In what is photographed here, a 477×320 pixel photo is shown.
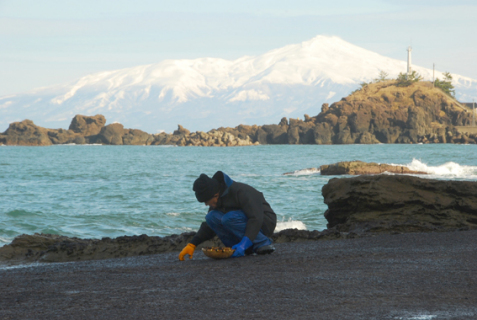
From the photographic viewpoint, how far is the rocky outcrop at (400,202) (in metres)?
8.28

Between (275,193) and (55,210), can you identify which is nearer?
(55,210)

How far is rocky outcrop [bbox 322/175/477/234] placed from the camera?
27.2 feet

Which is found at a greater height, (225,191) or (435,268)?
(225,191)

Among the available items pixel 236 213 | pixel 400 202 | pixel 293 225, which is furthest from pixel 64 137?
pixel 236 213

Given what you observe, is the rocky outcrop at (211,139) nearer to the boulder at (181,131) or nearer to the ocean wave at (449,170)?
the boulder at (181,131)

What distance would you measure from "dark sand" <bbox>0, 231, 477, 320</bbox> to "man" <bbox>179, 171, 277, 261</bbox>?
0.63 feet

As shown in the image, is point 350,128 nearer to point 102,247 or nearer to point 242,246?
point 102,247

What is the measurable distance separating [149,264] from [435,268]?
2.99 m

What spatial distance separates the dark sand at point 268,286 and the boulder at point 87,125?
417ft

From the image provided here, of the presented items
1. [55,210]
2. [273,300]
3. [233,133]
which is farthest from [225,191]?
[233,133]

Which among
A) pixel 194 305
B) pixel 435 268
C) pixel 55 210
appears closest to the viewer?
pixel 194 305

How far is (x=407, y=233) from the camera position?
24.8 feet

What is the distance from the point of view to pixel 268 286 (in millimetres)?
4348

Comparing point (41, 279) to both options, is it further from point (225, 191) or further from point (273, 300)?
point (273, 300)
